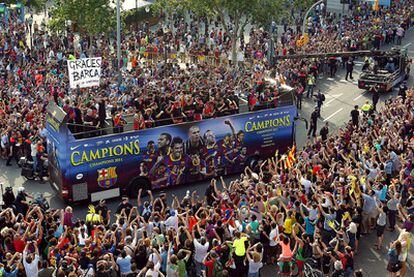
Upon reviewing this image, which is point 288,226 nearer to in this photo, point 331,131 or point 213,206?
point 213,206

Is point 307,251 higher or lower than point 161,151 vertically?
lower

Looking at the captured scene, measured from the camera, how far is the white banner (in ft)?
80.3

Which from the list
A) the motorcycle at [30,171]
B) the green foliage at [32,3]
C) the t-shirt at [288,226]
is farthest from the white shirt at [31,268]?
the green foliage at [32,3]

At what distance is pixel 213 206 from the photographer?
58.5ft

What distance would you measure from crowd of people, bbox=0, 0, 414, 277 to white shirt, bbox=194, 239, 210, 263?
0.02 meters

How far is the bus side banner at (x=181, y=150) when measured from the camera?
20156mm

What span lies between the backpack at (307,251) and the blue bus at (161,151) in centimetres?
719

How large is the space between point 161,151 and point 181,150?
755mm

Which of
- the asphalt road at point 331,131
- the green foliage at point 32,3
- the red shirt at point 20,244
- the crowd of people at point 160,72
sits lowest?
the asphalt road at point 331,131

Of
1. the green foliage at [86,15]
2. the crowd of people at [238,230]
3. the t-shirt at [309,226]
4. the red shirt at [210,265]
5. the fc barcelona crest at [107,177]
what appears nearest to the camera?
the crowd of people at [238,230]

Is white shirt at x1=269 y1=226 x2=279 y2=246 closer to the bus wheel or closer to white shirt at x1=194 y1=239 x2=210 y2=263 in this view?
white shirt at x1=194 y1=239 x2=210 y2=263

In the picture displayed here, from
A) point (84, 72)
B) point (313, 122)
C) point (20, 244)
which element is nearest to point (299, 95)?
point (313, 122)

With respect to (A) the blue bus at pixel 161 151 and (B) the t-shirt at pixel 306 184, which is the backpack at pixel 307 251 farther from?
(A) the blue bus at pixel 161 151

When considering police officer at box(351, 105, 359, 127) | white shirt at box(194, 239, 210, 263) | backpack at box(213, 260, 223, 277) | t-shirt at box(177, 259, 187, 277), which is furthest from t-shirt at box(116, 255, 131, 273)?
police officer at box(351, 105, 359, 127)
